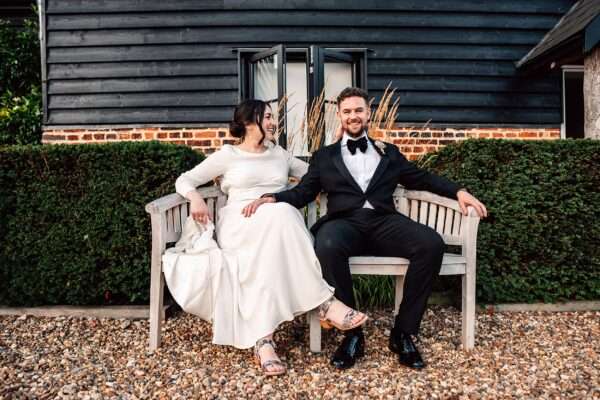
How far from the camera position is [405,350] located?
2.11 metres

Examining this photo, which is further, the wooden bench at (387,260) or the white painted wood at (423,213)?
the white painted wood at (423,213)

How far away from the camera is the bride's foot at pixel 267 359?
→ 199 centimetres

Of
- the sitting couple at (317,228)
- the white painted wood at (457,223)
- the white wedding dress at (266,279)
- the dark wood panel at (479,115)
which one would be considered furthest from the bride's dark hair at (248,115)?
the dark wood panel at (479,115)

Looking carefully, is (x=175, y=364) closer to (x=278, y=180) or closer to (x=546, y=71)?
(x=278, y=180)

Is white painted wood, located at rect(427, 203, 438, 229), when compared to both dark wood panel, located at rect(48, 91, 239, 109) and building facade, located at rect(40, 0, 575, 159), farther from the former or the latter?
dark wood panel, located at rect(48, 91, 239, 109)

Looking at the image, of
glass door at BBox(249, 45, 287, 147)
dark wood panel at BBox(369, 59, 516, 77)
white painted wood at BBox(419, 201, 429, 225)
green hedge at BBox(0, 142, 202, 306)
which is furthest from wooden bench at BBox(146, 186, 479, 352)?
dark wood panel at BBox(369, 59, 516, 77)

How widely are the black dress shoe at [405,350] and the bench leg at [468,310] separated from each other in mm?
357

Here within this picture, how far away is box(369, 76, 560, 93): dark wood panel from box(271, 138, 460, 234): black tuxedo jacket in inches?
110

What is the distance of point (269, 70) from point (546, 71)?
3155 mm

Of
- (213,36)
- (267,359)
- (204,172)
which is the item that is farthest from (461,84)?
(267,359)

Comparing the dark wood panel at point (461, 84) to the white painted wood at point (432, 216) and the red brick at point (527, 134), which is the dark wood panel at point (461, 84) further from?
the white painted wood at point (432, 216)

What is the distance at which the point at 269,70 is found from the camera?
514cm

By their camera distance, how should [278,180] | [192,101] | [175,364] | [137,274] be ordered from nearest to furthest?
[175,364], [278,180], [137,274], [192,101]

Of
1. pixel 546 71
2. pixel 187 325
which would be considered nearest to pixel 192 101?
pixel 187 325
